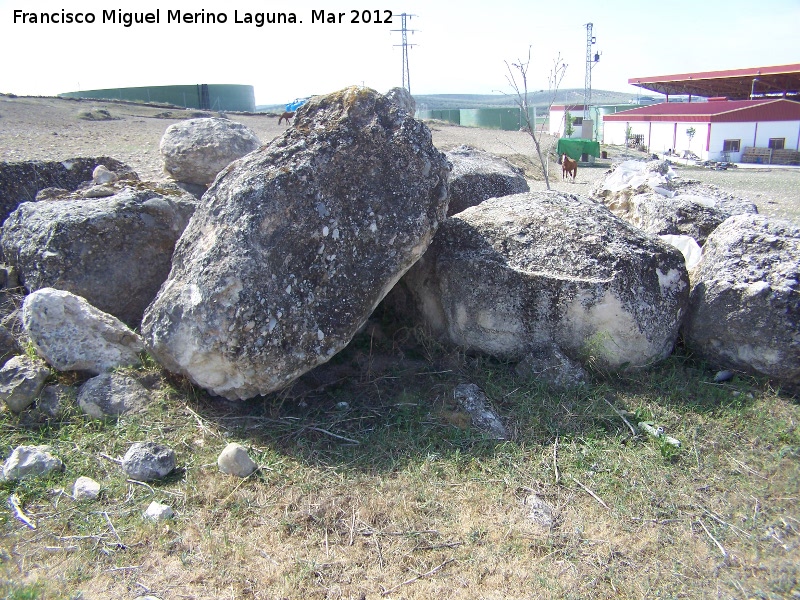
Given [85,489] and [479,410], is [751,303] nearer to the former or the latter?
[479,410]

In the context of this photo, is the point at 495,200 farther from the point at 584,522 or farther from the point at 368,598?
the point at 368,598

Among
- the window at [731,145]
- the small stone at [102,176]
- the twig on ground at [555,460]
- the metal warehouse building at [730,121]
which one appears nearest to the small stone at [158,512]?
the twig on ground at [555,460]

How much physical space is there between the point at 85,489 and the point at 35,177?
4.10 meters

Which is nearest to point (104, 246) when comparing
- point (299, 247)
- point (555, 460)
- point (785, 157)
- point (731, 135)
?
point (299, 247)

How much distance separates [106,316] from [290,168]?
5.24ft

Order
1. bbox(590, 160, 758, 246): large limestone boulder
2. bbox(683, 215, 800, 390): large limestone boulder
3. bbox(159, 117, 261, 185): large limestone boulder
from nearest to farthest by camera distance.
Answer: bbox(683, 215, 800, 390): large limestone boulder < bbox(590, 160, 758, 246): large limestone boulder < bbox(159, 117, 261, 185): large limestone boulder

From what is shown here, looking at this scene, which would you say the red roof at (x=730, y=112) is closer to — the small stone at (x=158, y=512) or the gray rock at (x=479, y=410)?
the gray rock at (x=479, y=410)

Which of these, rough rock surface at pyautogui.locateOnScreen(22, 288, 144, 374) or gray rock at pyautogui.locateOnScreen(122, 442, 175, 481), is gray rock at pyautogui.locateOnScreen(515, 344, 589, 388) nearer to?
gray rock at pyautogui.locateOnScreen(122, 442, 175, 481)

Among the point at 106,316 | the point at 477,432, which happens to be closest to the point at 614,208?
the point at 477,432

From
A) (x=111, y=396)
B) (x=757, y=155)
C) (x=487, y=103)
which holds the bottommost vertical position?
(x=111, y=396)

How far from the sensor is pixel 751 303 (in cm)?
377

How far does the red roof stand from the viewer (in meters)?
27.1

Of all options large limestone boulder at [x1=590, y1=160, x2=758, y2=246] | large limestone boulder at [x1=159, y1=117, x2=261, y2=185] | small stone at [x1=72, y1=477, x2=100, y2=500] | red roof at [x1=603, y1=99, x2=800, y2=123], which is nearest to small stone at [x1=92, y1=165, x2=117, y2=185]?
large limestone boulder at [x1=159, y1=117, x2=261, y2=185]

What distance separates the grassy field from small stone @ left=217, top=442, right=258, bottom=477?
0.05 m
